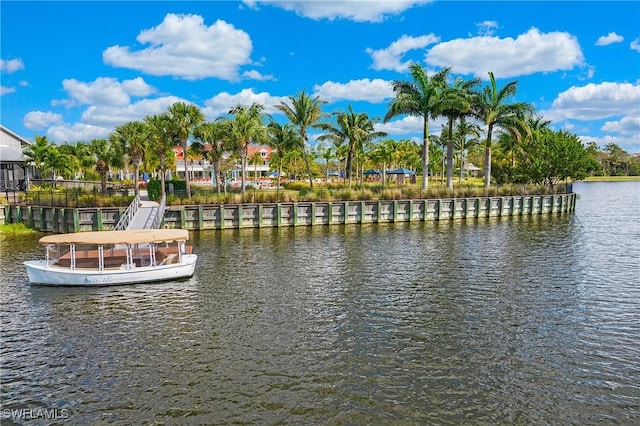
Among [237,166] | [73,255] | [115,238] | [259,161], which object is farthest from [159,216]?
[259,161]

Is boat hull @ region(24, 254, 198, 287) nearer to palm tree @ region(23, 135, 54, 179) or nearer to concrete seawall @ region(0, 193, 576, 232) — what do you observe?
concrete seawall @ region(0, 193, 576, 232)

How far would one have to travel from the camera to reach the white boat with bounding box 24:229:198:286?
2197cm

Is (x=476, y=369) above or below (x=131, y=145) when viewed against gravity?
below

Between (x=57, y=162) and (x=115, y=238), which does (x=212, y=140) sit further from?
(x=115, y=238)

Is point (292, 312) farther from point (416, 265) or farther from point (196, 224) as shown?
point (196, 224)

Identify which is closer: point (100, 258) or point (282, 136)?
point (100, 258)

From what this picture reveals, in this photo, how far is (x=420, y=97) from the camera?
2203 inches

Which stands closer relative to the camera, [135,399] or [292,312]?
[135,399]

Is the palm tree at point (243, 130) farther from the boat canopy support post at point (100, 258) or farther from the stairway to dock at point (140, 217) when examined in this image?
the boat canopy support post at point (100, 258)

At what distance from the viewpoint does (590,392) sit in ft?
40.3

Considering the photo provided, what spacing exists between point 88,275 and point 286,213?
911 inches

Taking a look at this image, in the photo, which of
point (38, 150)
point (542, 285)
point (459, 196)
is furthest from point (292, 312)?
point (38, 150)

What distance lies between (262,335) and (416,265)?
44.5ft

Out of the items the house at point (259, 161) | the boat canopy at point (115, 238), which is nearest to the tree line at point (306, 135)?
the boat canopy at point (115, 238)
